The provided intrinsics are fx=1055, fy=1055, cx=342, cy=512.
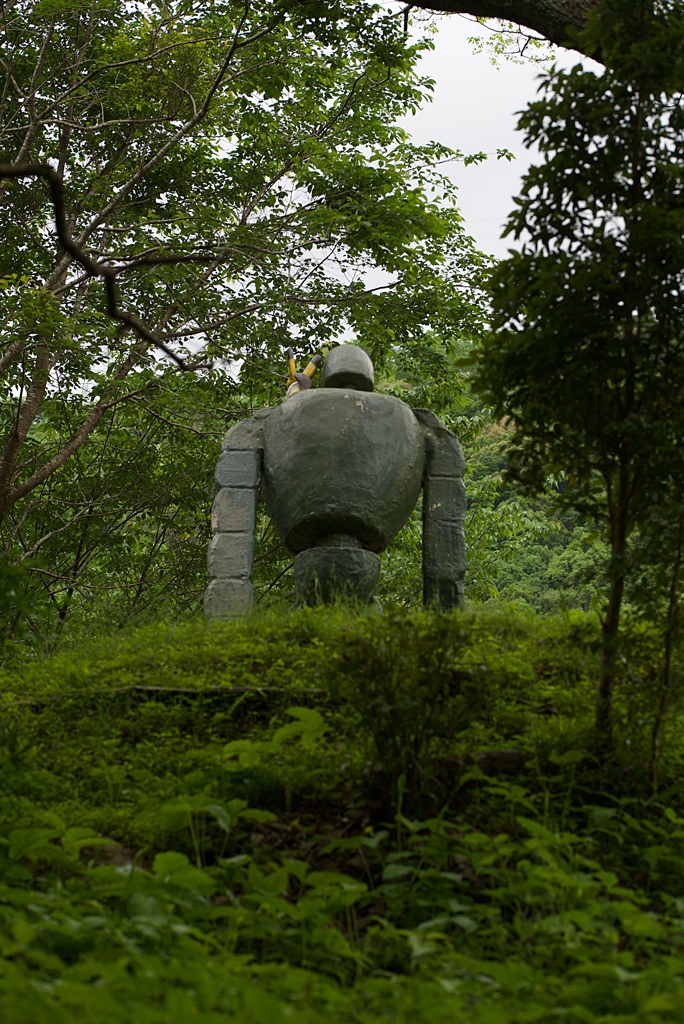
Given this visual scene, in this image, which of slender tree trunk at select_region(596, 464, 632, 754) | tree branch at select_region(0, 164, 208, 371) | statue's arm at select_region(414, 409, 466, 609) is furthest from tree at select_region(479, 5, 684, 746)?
statue's arm at select_region(414, 409, 466, 609)

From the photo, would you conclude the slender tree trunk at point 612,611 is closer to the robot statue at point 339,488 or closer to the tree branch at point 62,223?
the tree branch at point 62,223

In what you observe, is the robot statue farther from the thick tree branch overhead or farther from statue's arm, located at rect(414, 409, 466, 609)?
the thick tree branch overhead

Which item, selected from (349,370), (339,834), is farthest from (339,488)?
(339,834)

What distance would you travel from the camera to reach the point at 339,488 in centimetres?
647

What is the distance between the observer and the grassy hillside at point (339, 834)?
259 cm

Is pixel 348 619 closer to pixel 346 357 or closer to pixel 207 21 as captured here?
pixel 346 357

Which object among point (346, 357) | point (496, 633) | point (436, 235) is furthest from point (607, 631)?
point (436, 235)

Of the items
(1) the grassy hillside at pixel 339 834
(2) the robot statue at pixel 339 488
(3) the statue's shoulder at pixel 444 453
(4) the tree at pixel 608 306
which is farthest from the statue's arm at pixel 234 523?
(4) the tree at pixel 608 306

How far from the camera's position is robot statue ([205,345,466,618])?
6.53 m

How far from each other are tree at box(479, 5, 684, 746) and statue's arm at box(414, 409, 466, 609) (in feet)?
7.73

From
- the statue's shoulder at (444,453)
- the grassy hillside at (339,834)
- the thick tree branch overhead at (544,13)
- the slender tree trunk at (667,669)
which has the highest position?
the thick tree branch overhead at (544,13)

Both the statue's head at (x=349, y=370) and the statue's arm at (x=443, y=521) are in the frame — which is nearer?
the statue's arm at (x=443, y=521)

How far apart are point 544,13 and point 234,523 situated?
3691 millimetres

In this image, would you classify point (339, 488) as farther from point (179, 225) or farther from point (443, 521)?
point (179, 225)
